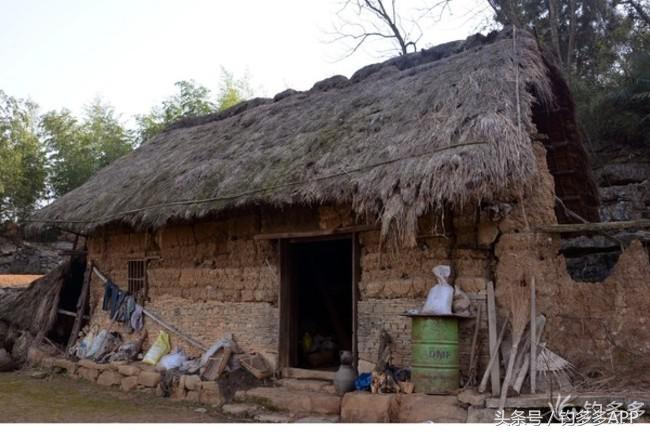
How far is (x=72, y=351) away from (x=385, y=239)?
6.84 metres

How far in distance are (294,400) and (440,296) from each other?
2056 mm

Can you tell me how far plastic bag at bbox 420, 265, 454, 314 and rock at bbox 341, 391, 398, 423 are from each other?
928 millimetres

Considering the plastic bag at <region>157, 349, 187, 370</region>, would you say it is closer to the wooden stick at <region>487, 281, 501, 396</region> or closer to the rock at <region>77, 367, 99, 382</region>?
the rock at <region>77, 367, 99, 382</region>

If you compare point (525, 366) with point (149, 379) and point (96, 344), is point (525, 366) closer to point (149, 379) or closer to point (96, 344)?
point (149, 379)

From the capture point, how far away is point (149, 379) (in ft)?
28.8

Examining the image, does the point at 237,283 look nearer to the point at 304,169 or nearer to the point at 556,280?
the point at 304,169

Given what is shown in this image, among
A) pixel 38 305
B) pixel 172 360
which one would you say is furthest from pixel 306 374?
pixel 38 305

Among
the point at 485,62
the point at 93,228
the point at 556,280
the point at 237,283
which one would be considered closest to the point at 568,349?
the point at 556,280

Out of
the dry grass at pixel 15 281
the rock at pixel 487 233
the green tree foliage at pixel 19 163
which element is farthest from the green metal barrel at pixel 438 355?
the green tree foliage at pixel 19 163

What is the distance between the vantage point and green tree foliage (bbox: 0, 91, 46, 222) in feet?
70.7

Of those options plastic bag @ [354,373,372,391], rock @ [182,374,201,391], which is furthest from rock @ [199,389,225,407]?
plastic bag @ [354,373,372,391]

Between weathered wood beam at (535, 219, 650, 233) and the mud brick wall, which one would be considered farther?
the mud brick wall

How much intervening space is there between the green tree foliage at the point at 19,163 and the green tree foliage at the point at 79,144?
0.45m

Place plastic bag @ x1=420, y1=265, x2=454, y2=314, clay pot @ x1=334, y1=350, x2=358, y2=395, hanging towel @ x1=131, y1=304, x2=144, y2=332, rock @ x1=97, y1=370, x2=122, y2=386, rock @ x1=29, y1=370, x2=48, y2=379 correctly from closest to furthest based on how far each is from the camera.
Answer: plastic bag @ x1=420, y1=265, x2=454, y2=314
clay pot @ x1=334, y1=350, x2=358, y2=395
rock @ x1=97, y1=370, x2=122, y2=386
hanging towel @ x1=131, y1=304, x2=144, y2=332
rock @ x1=29, y1=370, x2=48, y2=379
